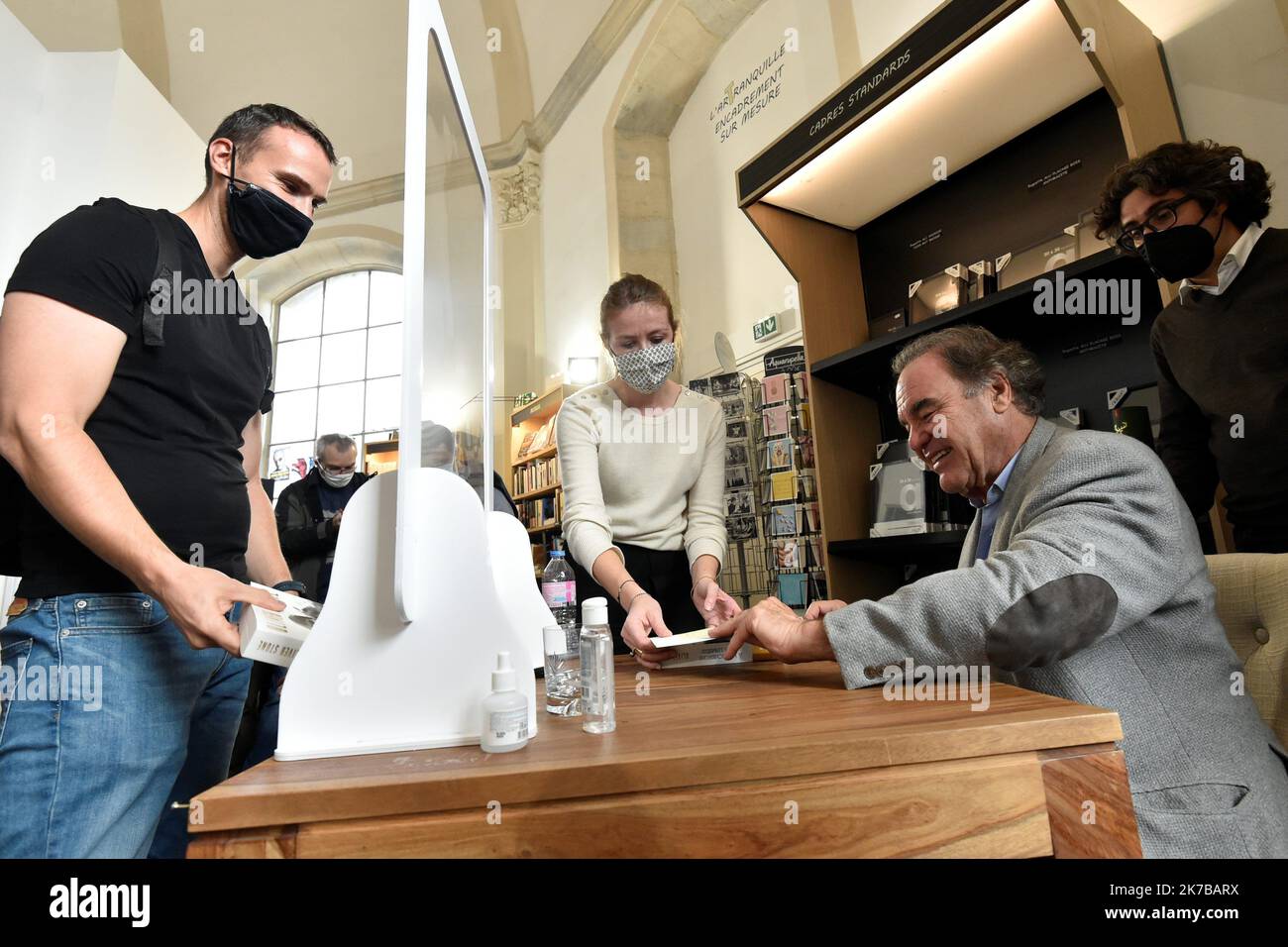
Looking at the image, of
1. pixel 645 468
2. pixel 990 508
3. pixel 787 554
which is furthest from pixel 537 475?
pixel 990 508

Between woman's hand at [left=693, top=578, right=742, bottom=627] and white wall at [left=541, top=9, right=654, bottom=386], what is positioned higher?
white wall at [left=541, top=9, right=654, bottom=386]

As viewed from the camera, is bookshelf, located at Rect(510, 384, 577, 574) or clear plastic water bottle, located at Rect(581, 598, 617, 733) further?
bookshelf, located at Rect(510, 384, 577, 574)


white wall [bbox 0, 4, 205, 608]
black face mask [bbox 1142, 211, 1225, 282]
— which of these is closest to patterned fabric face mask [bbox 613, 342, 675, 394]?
black face mask [bbox 1142, 211, 1225, 282]

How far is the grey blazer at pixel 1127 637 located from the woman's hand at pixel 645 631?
0.46 metres

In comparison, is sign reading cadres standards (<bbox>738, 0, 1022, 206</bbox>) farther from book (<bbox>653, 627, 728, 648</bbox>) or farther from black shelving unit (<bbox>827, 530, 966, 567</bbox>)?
book (<bbox>653, 627, 728, 648</bbox>)

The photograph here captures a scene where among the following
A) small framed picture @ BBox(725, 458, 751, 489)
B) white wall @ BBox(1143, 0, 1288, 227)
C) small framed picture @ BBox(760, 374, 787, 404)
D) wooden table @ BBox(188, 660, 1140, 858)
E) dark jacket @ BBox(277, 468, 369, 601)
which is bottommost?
wooden table @ BBox(188, 660, 1140, 858)

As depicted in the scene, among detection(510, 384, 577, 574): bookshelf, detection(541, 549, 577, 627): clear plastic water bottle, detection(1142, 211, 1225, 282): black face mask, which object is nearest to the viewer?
detection(1142, 211, 1225, 282): black face mask

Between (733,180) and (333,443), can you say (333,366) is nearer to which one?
(333,443)

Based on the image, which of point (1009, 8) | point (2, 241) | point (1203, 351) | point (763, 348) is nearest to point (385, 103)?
point (2, 241)

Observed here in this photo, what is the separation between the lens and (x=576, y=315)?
22.5 feet

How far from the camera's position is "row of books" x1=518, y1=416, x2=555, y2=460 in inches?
258

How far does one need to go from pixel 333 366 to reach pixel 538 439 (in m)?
5.41

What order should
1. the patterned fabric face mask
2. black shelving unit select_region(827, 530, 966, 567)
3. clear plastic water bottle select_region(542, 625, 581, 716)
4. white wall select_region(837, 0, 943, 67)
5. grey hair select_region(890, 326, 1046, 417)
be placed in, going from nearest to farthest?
clear plastic water bottle select_region(542, 625, 581, 716)
grey hair select_region(890, 326, 1046, 417)
the patterned fabric face mask
black shelving unit select_region(827, 530, 966, 567)
white wall select_region(837, 0, 943, 67)
